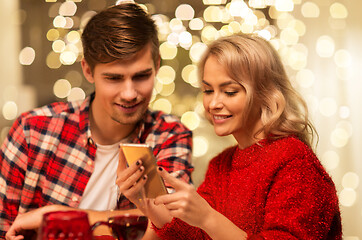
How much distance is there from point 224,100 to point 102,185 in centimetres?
76

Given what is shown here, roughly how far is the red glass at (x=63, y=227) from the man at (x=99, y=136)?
2.89ft

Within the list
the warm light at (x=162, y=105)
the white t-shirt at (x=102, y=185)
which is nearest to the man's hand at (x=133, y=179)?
the white t-shirt at (x=102, y=185)

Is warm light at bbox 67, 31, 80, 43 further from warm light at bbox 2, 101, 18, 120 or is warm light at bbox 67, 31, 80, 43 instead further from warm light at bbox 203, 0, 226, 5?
warm light at bbox 203, 0, 226, 5

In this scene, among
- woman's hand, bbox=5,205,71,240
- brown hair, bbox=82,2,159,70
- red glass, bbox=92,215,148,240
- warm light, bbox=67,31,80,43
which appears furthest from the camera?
warm light, bbox=67,31,80,43

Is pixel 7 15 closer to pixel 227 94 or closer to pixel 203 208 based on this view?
pixel 227 94

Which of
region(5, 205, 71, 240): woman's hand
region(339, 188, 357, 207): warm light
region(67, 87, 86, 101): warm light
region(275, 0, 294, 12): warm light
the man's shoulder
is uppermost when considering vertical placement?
region(275, 0, 294, 12): warm light

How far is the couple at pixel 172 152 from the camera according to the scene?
1118 mm

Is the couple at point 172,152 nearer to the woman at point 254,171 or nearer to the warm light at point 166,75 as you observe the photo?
the woman at point 254,171

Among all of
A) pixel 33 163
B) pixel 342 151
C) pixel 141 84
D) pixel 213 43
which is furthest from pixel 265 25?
A: pixel 33 163

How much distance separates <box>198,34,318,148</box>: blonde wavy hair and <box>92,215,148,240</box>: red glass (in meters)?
0.45

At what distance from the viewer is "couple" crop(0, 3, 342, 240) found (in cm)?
112

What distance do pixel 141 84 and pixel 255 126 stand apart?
1.85ft

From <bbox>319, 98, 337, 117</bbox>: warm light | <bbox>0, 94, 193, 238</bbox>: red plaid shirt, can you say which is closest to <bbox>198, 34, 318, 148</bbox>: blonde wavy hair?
<bbox>0, 94, 193, 238</bbox>: red plaid shirt

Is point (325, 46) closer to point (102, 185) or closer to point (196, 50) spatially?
point (196, 50)
